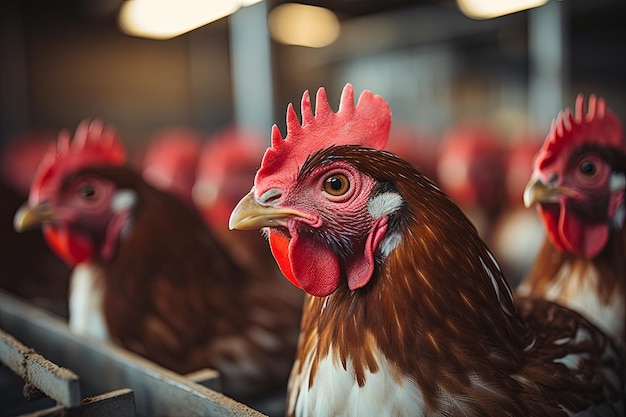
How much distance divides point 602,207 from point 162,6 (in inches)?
74.2

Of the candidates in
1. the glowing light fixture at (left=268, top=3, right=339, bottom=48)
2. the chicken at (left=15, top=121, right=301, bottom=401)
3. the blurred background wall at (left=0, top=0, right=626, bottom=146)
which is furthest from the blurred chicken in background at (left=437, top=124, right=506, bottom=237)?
the chicken at (left=15, top=121, right=301, bottom=401)

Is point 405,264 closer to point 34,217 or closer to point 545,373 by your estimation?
point 545,373

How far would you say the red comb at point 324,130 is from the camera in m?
0.98

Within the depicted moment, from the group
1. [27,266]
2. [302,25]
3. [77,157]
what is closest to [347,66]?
[302,25]

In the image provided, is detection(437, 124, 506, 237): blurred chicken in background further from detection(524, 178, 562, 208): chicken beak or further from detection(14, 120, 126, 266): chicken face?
detection(14, 120, 126, 266): chicken face

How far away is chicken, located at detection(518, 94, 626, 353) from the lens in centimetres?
139

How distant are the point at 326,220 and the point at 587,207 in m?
0.80

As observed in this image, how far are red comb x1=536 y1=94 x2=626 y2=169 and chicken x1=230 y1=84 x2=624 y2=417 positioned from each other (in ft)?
A: 1.71

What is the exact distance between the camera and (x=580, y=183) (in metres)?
1.40

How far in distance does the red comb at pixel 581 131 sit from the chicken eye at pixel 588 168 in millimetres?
54

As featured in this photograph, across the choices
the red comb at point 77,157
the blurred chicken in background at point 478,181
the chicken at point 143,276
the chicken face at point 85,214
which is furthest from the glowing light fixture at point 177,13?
the blurred chicken in background at point 478,181

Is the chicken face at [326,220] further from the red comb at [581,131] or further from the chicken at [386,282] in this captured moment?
the red comb at [581,131]

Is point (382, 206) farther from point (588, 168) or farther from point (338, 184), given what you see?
point (588, 168)

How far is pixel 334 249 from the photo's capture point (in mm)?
953
